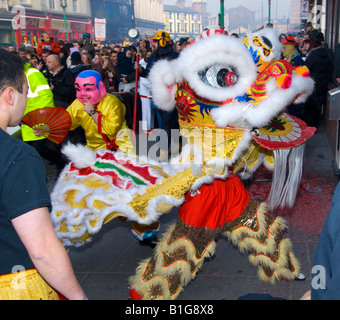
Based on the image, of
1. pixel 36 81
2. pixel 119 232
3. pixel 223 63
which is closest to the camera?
pixel 223 63

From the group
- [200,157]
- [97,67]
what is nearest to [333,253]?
[200,157]

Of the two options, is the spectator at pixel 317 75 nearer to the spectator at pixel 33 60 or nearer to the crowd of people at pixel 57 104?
the crowd of people at pixel 57 104

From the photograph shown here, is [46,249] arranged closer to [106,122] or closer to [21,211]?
[21,211]

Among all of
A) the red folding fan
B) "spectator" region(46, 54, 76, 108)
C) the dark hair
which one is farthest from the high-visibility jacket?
the dark hair

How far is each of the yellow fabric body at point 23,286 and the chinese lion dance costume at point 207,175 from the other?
100 centimetres

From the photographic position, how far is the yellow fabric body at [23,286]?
1.54m

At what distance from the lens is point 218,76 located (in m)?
2.71

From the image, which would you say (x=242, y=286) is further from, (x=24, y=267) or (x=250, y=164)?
(x=24, y=267)

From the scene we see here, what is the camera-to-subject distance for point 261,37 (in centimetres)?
299

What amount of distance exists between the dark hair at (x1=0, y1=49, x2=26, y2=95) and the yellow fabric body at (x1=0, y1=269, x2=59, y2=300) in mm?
708

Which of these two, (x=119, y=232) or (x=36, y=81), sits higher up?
(x=36, y=81)

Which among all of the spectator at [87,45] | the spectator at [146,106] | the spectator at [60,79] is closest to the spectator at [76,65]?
the spectator at [60,79]

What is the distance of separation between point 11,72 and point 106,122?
2.35 metres
